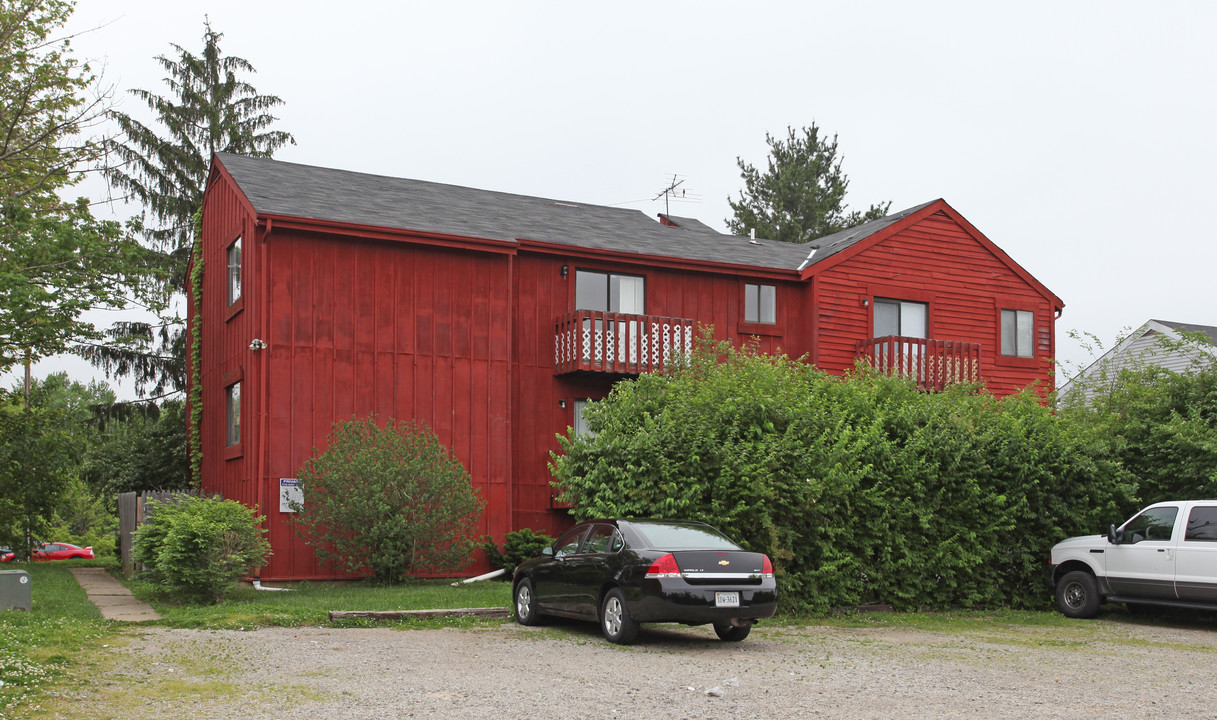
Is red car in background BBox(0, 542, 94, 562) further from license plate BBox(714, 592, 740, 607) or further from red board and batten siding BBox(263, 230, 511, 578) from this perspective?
license plate BBox(714, 592, 740, 607)

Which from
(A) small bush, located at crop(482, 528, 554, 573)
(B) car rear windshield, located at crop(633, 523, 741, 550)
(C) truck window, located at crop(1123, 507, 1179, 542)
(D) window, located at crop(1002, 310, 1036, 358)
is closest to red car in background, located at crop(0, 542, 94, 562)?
(A) small bush, located at crop(482, 528, 554, 573)

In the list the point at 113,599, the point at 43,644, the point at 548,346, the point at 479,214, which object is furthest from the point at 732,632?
the point at 479,214

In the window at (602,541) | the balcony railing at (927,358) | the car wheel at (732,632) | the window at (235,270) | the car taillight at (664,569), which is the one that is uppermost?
the window at (235,270)

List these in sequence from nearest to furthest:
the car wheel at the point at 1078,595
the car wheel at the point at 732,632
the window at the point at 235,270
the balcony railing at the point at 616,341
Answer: the car wheel at the point at 732,632 → the car wheel at the point at 1078,595 → the window at the point at 235,270 → the balcony railing at the point at 616,341

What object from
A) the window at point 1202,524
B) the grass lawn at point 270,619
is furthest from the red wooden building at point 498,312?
the window at point 1202,524

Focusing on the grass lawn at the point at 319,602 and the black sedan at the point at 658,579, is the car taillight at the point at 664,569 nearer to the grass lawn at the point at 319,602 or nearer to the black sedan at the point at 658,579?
the black sedan at the point at 658,579

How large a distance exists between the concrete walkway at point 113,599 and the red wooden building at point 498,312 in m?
2.64

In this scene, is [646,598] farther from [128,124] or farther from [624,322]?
[128,124]

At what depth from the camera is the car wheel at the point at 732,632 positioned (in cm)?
1252

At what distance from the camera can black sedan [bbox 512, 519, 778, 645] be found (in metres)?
11.7

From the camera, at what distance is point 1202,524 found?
48.7ft

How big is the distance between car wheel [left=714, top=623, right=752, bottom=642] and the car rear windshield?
893 mm

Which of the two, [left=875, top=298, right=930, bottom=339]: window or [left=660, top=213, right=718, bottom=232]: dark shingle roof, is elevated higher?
[left=660, top=213, right=718, bottom=232]: dark shingle roof

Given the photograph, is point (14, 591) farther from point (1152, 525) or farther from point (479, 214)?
point (1152, 525)
